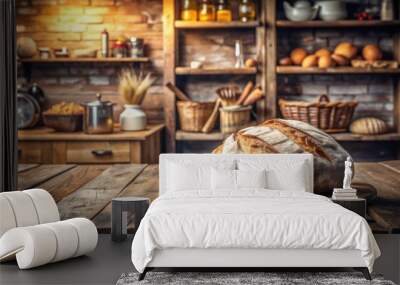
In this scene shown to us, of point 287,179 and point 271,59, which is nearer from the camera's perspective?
point 287,179

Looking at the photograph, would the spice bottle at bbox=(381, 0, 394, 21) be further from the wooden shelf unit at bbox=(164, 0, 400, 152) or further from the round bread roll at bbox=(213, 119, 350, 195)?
the round bread roll at bbox=(213, 119, 350, 195)

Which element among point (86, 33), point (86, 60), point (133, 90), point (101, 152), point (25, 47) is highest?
point (86, 33)

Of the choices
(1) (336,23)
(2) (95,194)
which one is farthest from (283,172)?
(1) (336,23)

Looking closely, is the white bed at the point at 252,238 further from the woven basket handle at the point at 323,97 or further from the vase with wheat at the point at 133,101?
the woven basket handle at the point at 323,97

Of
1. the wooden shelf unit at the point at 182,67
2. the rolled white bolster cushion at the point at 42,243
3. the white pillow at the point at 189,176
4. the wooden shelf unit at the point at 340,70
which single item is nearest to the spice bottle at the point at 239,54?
the wooden shelf unit at the point at 182,67

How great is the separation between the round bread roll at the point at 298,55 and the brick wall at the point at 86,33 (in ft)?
4.08

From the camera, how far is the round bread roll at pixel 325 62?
687 cm

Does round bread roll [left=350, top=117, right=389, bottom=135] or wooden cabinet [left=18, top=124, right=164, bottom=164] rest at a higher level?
round bread roll [left=350, top=117, right=389, bottom=135]

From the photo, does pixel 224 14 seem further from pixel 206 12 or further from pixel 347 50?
pixel 347 50

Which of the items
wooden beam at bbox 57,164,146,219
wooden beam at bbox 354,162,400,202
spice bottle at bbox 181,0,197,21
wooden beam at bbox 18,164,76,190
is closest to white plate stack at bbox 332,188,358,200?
wooden beam at bbox 354,162,400,202

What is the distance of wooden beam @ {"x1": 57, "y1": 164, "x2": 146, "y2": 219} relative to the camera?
4703mm

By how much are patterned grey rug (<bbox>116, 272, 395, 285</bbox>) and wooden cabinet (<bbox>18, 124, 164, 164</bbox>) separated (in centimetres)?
282

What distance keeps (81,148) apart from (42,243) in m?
2.80

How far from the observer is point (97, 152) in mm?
6473
